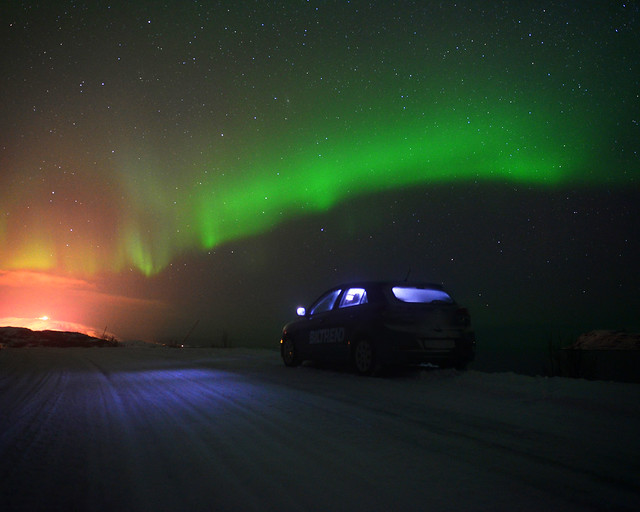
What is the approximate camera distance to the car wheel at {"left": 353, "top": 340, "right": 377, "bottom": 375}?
7887 mm

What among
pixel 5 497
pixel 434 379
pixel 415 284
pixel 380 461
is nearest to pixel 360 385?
pixel 434 379

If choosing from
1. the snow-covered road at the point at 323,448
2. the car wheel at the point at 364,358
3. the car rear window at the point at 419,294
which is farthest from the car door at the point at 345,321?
the snow-covered road at the point at 323,448

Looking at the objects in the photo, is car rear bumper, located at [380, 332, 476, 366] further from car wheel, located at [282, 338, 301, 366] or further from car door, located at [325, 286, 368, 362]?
car wheel, located at [282, 338, 301, 366]

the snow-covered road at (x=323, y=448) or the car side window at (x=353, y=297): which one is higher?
the car side window at (x=353, y=297)

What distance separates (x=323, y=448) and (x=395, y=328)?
440cm

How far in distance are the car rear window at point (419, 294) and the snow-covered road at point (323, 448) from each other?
205cm

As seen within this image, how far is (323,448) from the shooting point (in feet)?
11.1

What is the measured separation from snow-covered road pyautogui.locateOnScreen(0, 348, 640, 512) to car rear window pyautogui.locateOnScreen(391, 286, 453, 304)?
2047mm

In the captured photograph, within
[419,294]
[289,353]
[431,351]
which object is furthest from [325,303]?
[431,351]

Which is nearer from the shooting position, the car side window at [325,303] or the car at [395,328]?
the car at [395,328]

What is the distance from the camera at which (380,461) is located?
3.06 metres

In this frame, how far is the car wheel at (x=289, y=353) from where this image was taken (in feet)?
34.3

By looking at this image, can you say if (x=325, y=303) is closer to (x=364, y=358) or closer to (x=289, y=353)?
(x=289, y=353)

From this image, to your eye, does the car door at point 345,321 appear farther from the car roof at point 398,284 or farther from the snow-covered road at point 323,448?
the snow-covered road at point 323,448
